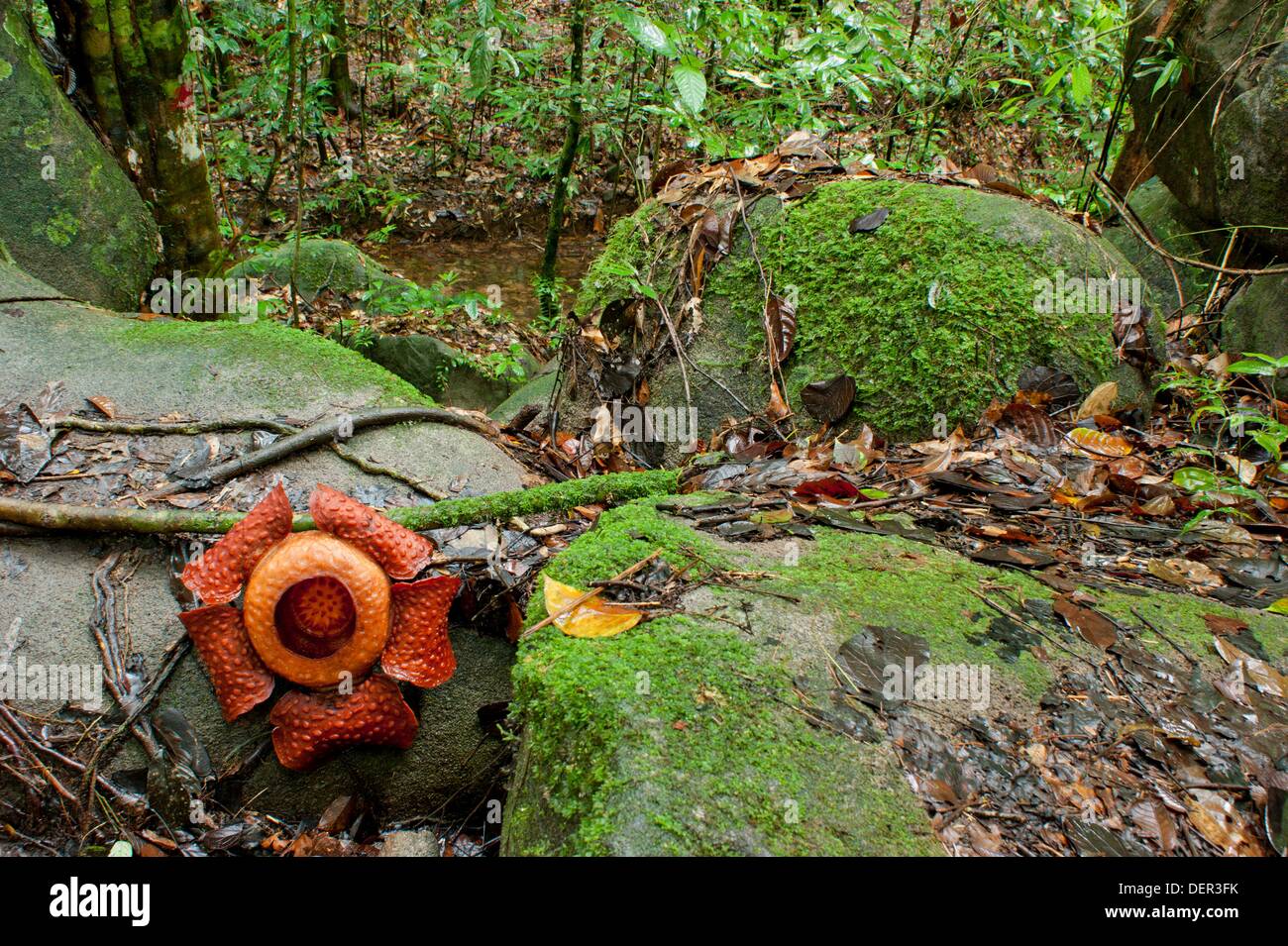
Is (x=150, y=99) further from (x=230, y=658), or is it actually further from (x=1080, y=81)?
(x=1080, y=81)

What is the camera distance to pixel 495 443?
418cm

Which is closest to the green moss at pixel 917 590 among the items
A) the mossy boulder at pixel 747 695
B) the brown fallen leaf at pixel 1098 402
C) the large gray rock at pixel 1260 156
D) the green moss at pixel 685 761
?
the mossy boulder at pixel 747 695

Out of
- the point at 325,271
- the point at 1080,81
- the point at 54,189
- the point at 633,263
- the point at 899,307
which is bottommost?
the point at 899,307

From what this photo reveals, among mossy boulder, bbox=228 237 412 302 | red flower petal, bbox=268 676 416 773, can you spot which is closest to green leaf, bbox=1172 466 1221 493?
red flower petal, bbox=268 676 416 773

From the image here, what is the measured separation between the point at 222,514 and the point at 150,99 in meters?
3.77

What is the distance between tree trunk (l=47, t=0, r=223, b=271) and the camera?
186 inches

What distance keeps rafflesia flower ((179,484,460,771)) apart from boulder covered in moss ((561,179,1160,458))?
7.59ft

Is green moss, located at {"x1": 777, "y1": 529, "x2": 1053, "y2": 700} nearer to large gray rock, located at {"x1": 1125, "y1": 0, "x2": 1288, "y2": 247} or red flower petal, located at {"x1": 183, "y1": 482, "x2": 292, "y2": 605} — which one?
red flower petal, located at {"x1": 183, "y1": 482, "x2": 292, "y2": 605}

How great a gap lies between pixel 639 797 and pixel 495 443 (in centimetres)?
292

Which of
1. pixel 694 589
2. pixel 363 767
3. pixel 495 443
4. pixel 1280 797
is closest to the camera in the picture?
pixel 1280 797

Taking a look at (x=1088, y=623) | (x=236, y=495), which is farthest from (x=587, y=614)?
(x=236, y=495)

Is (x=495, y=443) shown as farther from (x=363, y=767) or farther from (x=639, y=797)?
(x=639, y=797)

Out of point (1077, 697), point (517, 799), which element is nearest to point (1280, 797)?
point (1077, 697)

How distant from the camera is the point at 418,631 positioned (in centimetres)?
238
